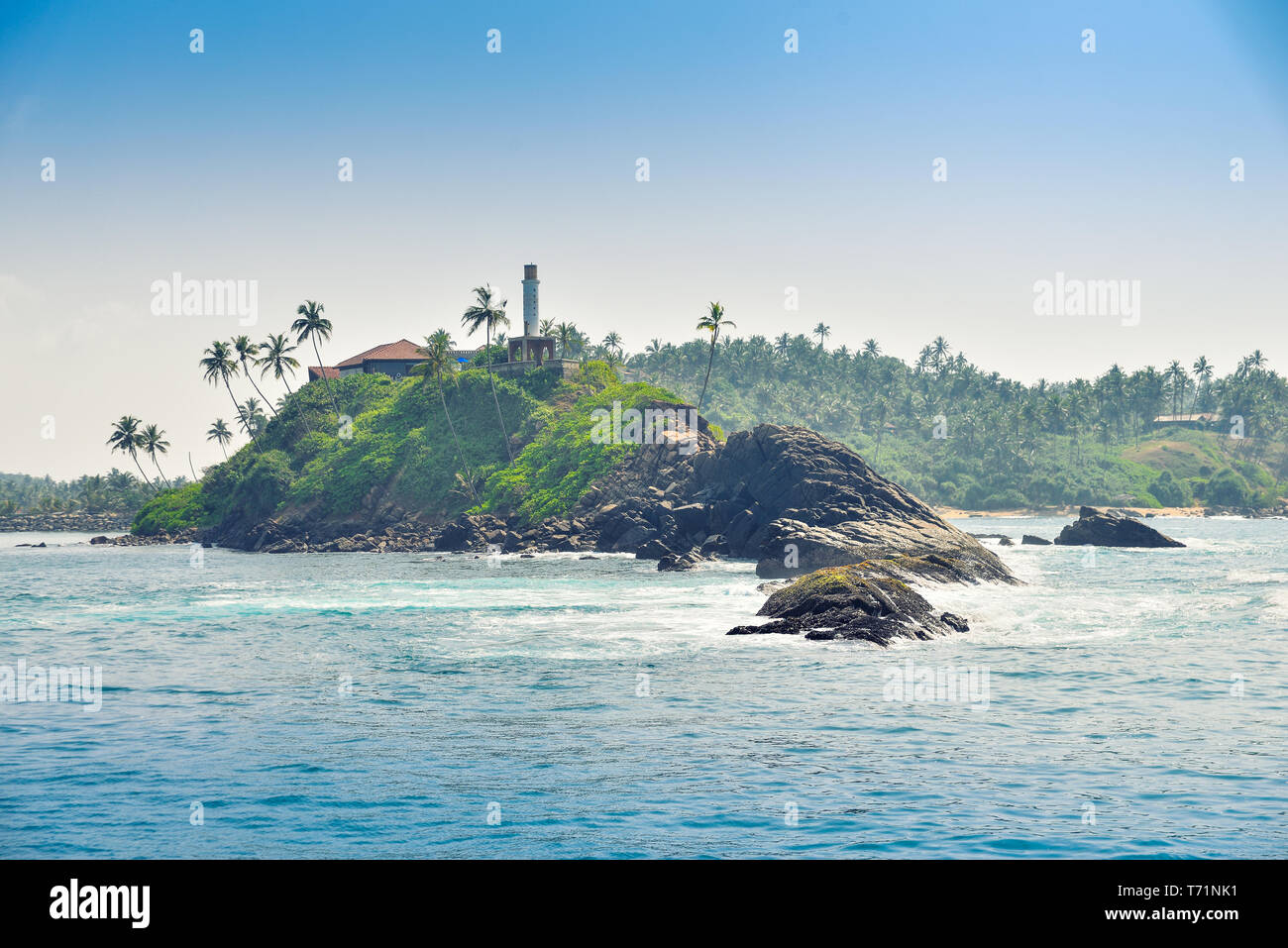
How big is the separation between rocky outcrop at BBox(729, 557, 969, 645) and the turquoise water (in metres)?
1.01

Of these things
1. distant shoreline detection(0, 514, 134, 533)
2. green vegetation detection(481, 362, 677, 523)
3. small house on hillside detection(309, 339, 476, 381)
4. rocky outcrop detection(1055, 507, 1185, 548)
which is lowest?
distant shoreline detection(0, 514, 134, 533)

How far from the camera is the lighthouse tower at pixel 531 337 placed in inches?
4284

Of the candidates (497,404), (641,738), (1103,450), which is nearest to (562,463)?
(497,404)

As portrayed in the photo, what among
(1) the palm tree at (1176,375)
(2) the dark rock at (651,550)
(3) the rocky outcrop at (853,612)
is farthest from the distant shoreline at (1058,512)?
(3) the rocky outcrop at (853,612)

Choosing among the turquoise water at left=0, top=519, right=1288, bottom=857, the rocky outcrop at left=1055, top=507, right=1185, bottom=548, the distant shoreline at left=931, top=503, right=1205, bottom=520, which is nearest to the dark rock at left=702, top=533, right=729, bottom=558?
the turquoise water at left=0, top=519, right=1288, bottom=857

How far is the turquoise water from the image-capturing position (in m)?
13.6

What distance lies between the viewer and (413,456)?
109 meters

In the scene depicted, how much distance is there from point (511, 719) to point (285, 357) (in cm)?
10597

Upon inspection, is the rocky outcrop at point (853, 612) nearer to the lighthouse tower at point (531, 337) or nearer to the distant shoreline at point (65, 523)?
the lighthouse tower at point (531, 337)

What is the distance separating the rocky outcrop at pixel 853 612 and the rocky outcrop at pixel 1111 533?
50572 mm

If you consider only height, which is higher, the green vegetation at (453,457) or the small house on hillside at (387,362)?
the small house on hillside at (387,362)

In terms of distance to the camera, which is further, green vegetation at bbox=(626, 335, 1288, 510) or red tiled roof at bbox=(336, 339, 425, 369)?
green vegetation at bbox=(626, 335, 1288, 510)

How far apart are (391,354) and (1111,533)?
3477 inches

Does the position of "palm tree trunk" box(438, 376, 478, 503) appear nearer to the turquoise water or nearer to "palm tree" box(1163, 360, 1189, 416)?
the turquoise water
